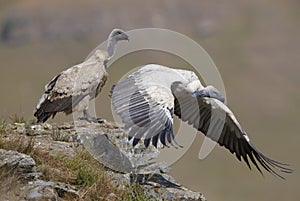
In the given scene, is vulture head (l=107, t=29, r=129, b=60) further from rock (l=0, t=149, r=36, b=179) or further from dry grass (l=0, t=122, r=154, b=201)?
rock (l=0, t=149, r=36, b=179)

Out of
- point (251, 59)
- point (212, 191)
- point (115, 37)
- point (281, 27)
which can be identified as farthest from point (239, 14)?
point (115, 37)

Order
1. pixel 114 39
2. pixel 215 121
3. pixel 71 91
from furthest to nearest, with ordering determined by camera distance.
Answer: pixel 114 39, pixel 71 91, pixel 215 121

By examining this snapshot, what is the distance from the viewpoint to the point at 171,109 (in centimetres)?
1160

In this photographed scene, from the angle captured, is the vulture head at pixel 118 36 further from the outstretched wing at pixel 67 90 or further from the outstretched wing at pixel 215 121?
the outstretched wing at pixel 215 121

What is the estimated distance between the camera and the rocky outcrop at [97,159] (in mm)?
9234

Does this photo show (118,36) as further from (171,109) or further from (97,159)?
(97,159)

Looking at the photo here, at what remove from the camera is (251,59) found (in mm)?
157125

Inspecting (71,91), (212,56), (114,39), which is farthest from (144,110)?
(212,56)

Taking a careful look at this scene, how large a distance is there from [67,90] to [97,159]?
2.82 meters

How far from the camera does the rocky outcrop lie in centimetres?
923

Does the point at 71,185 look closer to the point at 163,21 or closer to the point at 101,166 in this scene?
the point at 101,166

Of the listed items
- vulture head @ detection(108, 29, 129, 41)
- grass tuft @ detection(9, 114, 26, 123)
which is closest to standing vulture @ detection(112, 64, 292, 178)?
grass tuft @ detection(9, 114, 26, 123)

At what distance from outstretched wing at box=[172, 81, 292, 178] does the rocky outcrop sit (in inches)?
57.9

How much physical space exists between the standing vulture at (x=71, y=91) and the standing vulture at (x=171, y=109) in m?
1.09
